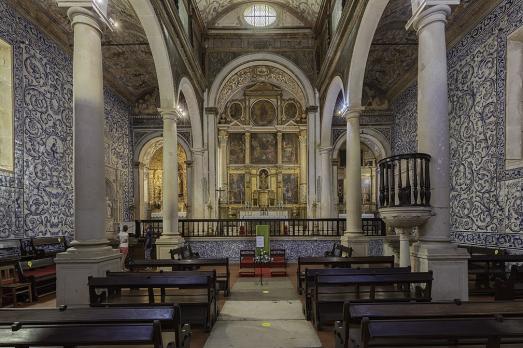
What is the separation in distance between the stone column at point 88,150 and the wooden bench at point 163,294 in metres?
0.55

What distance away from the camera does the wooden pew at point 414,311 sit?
3367 millimetres

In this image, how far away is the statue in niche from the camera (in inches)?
878

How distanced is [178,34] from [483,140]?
9.35 m

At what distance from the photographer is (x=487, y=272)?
305 inches

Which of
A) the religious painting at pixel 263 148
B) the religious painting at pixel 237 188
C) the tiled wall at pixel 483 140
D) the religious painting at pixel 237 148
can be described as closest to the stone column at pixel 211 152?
the religious painting at pixel 237 188

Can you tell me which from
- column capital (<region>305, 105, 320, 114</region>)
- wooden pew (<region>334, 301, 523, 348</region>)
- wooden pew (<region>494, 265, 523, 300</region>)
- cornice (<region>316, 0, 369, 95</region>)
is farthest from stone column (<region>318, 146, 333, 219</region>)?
wooden pew (<region>334, 301, 523, 348</region>)

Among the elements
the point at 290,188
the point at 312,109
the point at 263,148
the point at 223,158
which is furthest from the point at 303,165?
the point at 312,109

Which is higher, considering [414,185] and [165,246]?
[414,185]

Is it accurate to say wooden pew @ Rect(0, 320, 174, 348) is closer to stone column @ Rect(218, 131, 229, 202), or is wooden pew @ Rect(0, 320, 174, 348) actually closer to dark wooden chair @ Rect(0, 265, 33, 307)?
dark wooden chair @ Rect(0, 265, 33, 307)

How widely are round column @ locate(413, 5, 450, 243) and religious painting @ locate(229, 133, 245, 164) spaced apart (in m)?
17.0

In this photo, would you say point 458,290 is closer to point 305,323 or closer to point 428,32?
point 305,323

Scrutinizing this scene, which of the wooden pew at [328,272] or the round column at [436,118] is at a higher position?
the round column at [436,118]

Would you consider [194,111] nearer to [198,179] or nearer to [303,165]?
[198,179]

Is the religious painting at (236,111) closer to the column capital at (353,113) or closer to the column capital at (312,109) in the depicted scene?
the column capital at (312,109)
